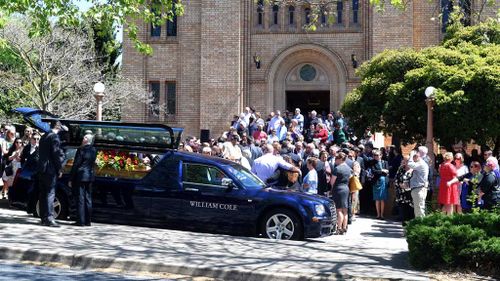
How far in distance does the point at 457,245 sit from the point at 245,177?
4.89 metres

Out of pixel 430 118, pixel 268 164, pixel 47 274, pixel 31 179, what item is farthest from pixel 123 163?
pixel 430 118

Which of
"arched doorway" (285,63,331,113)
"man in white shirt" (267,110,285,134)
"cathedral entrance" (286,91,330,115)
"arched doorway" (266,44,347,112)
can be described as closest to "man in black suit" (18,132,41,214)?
"man in white shirt" (267,110,285,134)

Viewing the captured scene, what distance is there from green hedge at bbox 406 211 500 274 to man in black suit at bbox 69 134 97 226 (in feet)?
19.0

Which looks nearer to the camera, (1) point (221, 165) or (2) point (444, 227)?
(2) point (444, 227)

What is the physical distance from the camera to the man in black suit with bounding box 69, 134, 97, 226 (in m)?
13.4

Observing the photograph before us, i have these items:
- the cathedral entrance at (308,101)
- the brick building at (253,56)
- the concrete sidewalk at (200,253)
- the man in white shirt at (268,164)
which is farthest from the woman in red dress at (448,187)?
the cathedral entrance at (308,101)

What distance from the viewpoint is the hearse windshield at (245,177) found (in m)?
14.0

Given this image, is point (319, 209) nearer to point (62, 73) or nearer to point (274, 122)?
point (274, 122)

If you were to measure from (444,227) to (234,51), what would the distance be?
20708 mm

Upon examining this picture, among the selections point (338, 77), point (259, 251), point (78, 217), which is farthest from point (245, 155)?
point (338, 77)

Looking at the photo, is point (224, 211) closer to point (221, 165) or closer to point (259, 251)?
point (221, 165)

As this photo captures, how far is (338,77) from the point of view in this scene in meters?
30.0

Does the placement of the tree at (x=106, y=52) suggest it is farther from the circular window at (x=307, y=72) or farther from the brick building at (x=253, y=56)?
Answer: the circular window at (x=307, y=72)

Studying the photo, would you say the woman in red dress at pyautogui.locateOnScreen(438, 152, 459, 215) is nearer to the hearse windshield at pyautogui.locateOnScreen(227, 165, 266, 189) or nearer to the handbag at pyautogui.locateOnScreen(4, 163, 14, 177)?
the hearse windshield at pyautogui.locateOnScreen(227, 165, 266, 189)
